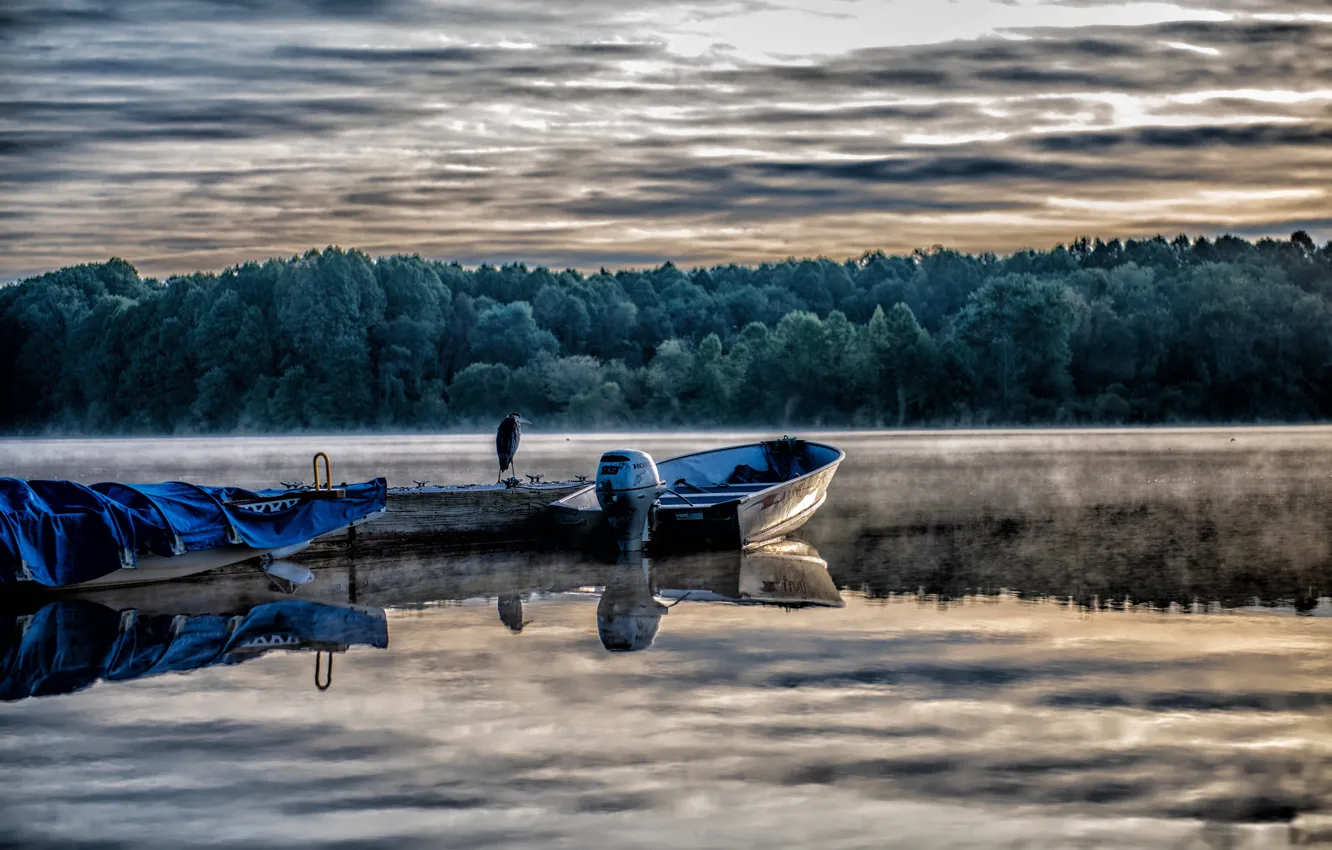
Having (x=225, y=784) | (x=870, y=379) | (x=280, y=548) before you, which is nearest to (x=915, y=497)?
(x=280, y=548)

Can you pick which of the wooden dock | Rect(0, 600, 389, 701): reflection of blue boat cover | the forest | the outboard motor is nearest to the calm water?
Rect(0, 600, 389, 701): reflection of blue boat cover

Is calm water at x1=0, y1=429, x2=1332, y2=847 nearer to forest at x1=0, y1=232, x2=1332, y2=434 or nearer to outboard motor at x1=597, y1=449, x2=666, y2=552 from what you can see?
outboard motor at x1=597, y1=449, x2=666, y2=552

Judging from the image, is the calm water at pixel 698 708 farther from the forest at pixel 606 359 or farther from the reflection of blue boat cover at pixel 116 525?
the forest at pixel 606 359

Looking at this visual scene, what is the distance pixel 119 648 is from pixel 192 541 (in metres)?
3.86

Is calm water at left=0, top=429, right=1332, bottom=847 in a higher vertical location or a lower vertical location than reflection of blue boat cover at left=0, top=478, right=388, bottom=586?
lower

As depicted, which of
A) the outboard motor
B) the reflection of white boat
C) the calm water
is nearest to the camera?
the calm water

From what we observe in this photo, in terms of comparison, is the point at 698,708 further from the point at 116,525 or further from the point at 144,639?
the point at 116,525

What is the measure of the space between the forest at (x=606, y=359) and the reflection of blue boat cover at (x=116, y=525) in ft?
284

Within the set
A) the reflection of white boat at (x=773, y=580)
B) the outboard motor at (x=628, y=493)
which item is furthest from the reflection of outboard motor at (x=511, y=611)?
the outboard motor at (x=628, y=493)

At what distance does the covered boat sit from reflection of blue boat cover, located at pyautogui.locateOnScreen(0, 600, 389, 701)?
4758mm

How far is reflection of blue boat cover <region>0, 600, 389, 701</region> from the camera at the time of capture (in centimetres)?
1182

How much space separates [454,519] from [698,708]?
10.4 metres

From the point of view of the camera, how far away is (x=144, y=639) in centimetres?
1336

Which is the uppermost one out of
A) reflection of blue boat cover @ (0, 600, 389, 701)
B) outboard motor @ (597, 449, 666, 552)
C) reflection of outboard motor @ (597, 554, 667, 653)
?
outboard motor @ (597, 449, 666, 552)
